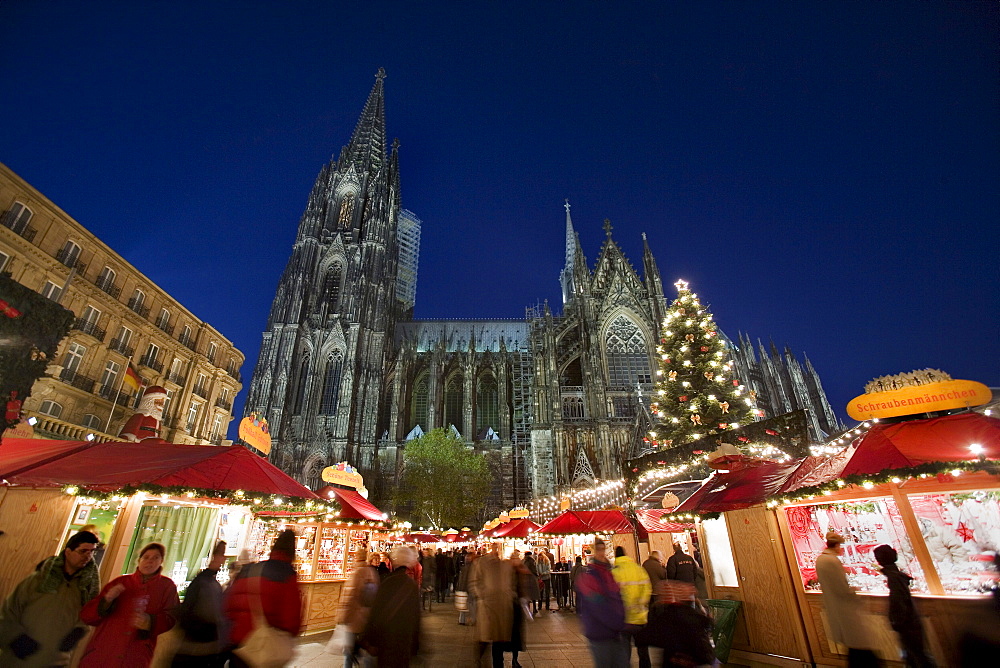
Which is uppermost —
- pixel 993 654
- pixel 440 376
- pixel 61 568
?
pixel 440 376

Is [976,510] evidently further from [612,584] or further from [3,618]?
[3,618]

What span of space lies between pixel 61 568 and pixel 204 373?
23706 millimetres

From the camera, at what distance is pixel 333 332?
130 ft

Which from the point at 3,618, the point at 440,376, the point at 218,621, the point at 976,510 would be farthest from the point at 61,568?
the point at 440,376

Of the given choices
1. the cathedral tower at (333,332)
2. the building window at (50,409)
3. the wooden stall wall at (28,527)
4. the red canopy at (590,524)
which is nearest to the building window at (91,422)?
the building window at (50,409)

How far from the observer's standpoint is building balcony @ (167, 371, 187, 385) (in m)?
21.6

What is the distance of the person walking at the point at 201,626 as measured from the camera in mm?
3479

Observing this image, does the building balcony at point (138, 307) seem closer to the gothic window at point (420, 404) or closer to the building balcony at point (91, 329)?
the building balcony at point (91, 329)

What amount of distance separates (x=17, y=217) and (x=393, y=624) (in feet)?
67.0

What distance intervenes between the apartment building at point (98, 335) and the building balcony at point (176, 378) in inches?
1.9

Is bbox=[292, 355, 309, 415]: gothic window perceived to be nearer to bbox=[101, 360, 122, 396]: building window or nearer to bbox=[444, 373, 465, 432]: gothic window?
bbox=[444, 373, 465, 432]: gothic window

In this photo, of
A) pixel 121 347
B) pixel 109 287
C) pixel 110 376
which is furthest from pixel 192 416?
pixel 109 287

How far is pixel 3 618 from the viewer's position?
3.48 meters

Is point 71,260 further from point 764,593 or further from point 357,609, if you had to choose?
point 764,593
